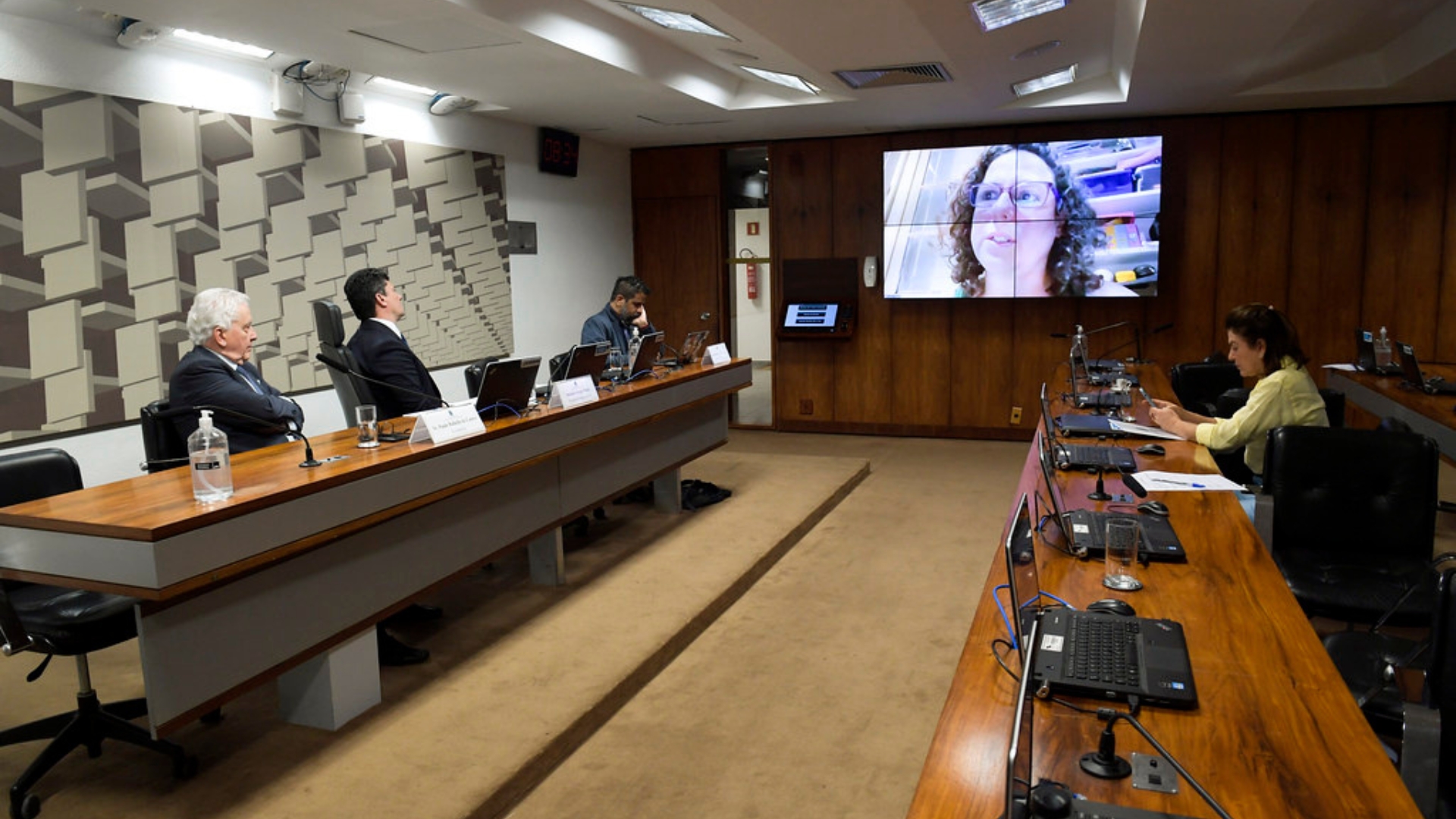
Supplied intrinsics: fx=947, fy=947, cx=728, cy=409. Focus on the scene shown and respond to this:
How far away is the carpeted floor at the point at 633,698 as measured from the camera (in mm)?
2541

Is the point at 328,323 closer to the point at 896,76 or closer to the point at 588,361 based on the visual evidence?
the point at 588,361

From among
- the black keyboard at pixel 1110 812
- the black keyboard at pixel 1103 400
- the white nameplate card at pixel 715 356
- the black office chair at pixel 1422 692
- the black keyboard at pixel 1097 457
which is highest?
the white nameplate card at pixel 715 356

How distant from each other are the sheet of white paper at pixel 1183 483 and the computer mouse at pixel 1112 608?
1.11 metres

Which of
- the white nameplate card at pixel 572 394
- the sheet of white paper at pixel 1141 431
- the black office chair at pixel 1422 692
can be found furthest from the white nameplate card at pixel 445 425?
the black office chair at pixel 1422 692

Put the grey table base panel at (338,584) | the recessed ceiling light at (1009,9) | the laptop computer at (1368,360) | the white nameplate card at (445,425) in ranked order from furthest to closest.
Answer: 1. the laptop computer at (1368,360)
2. the recessed ceiling light at (1009,9)
3. the white nameplate card at (445,425)
4. the grey table base panel at (338,584)

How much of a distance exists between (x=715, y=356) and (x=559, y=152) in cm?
243

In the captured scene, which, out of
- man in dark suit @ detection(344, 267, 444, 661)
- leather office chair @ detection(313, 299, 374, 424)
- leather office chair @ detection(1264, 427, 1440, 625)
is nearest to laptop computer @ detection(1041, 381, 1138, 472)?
leather office chair @ detection(1264, 427, 1440, 625)

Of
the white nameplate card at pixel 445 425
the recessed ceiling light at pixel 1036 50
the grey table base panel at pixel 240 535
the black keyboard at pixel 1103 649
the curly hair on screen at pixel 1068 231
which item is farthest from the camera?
the curly hair on screen at pixel 1068 231

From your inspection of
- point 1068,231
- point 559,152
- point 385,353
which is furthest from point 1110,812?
point 559,152

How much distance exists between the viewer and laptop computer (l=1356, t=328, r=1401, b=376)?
18.1ft

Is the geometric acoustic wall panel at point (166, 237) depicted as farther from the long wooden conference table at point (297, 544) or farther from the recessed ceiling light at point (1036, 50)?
the recessed ceiling light at point (1036, 50)

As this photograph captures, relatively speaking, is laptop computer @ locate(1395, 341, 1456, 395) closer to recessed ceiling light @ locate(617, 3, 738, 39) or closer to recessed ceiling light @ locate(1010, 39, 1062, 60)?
recessed ceiling light @ locate(1010, 39, 1062, 60)

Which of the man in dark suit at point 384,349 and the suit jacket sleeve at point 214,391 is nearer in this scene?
the suit jacket sleeve at point 214,391

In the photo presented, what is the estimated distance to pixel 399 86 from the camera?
5531 millimetres
